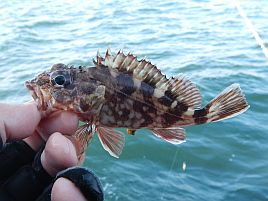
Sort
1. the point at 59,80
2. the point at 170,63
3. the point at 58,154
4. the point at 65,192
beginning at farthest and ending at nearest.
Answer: the point at 170,63
the point at 59,80
the point at 58,154
the point at 65,192

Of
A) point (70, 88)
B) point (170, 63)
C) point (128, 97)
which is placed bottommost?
point (170, 63)

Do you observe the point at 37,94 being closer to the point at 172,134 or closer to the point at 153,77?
the point at 153,77

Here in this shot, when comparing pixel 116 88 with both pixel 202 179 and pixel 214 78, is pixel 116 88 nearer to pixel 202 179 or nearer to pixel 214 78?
pixel 202 179

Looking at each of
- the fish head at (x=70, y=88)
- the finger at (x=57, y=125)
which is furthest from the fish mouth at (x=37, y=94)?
the finger at (x=57, y=125)

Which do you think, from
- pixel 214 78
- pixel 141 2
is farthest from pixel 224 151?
pixel 141 2

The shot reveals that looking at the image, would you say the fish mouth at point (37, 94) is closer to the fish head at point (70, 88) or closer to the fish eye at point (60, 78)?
the fish head at point (70, 88)

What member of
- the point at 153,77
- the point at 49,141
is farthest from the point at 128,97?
the point at 49,141

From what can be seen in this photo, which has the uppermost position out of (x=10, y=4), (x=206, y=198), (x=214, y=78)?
(x=10, y=4)
